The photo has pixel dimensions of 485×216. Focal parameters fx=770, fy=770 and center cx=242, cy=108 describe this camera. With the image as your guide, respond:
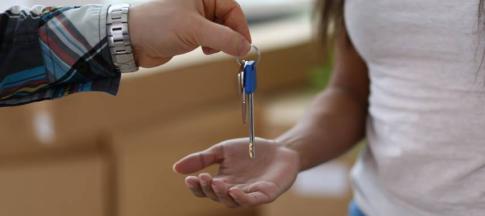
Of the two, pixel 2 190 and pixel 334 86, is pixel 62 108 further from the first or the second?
pixel 334 86

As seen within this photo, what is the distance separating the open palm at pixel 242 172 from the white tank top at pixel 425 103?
13cm

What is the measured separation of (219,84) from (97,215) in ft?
1.50

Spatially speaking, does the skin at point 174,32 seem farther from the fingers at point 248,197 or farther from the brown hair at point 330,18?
the brown hair at point 330,18

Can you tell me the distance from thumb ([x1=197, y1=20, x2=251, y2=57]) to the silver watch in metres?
0.07

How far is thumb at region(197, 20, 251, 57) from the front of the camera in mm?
755

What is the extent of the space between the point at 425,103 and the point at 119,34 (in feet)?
1.22

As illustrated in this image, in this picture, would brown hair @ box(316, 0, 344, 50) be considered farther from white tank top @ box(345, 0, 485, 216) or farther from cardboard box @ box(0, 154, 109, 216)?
cardboard box @ box(0, 154, 109, 216)

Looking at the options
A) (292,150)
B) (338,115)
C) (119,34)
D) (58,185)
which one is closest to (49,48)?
(119,34)

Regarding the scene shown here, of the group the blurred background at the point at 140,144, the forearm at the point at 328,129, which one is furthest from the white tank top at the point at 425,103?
the blurred background at the point at 140,144

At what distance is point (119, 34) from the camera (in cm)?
75

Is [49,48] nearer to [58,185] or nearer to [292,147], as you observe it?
[292,147]

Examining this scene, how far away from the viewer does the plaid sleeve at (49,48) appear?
743 mm

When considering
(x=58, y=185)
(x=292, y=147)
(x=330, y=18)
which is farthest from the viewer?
(x=58, y=185)

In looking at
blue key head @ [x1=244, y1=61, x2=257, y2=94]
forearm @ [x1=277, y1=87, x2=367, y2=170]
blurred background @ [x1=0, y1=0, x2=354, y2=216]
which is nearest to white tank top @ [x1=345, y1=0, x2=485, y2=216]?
forearm @ [x1=277, y1=87, x2=367, y2=170]
